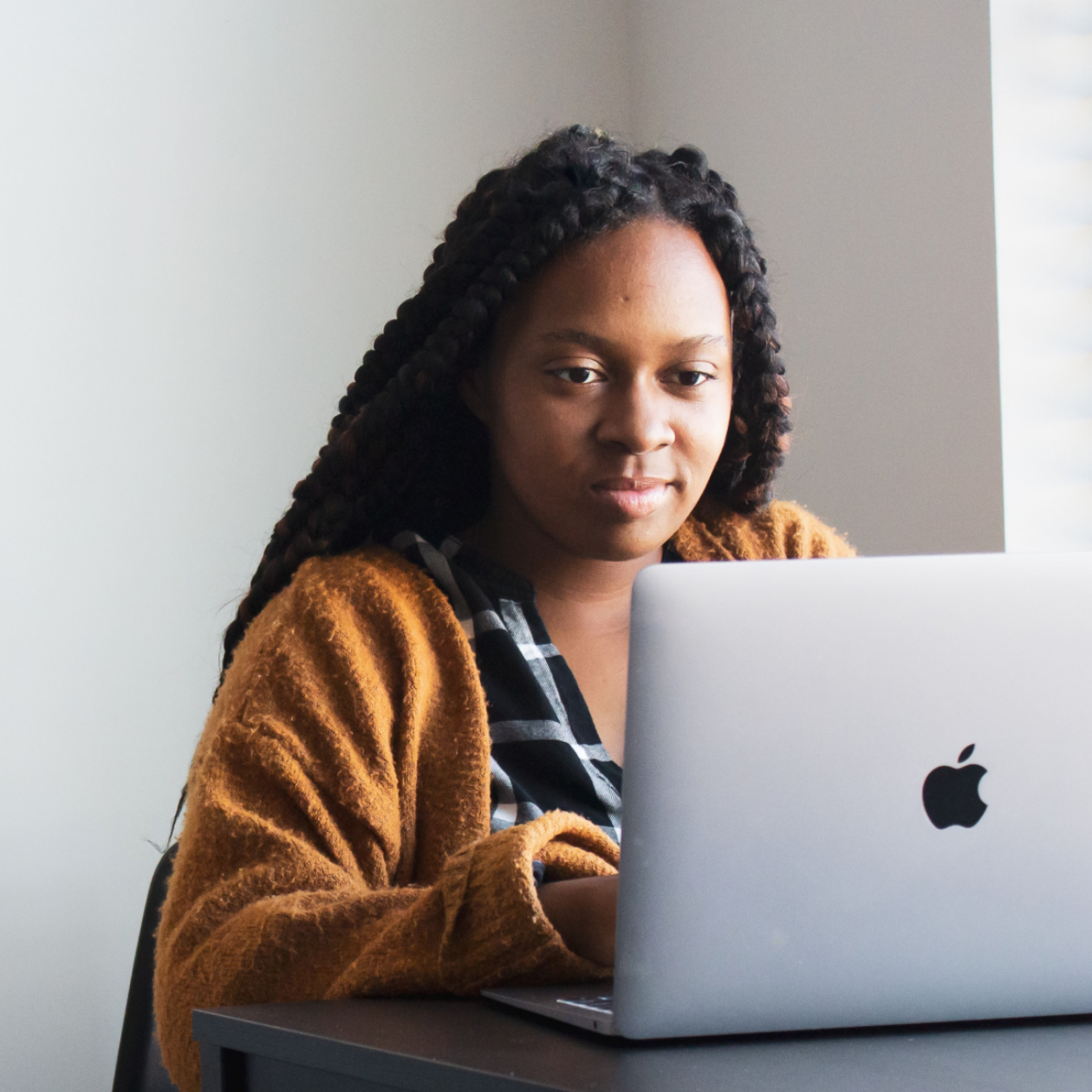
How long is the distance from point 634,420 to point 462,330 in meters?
0.17

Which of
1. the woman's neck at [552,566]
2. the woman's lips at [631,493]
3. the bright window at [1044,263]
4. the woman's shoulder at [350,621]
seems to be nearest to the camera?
the woman's shoulder at [350,621]

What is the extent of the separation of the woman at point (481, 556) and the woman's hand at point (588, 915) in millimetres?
72

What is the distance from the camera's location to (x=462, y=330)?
1.15 metres

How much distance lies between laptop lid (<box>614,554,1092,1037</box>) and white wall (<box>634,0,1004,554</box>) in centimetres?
101

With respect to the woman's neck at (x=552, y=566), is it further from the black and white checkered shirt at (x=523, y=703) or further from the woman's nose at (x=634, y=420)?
the woman's nose at (x=634, y=420)

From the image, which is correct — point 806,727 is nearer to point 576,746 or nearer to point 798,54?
point 576,746

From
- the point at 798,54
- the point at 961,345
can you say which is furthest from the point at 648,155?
the point at 798,54

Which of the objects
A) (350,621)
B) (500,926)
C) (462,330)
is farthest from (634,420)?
(500,926)

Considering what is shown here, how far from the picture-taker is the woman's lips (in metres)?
1.13

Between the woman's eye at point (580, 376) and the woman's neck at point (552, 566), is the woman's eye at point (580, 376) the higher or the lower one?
the higher one

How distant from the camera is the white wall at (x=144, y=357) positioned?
1.72 m

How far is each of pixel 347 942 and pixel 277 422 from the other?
123cm

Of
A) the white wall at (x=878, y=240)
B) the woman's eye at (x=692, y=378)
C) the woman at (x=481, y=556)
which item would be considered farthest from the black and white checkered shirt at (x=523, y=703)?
the white wall at (x=878, y=240)

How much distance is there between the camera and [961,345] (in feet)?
5.34
